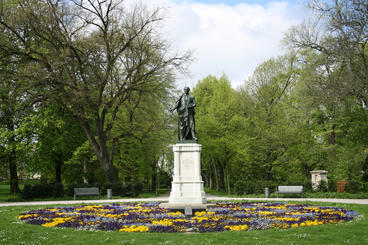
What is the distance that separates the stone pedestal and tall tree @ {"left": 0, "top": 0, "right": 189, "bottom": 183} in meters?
10.9

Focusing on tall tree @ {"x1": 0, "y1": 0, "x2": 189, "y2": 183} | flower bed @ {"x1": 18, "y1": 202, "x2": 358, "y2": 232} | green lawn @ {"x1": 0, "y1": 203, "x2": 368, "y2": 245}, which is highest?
tall tree @ {"x1": 0, "y1": 0, "x2": 189, "y2": 183}

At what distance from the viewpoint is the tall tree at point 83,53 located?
79.4 ft

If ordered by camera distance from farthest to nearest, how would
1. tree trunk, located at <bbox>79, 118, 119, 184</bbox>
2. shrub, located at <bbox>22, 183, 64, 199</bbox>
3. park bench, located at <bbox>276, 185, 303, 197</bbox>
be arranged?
tree trunk, located at <bbox>79, 118, 119, 184</bbox>, shrub, located at <bbox>22, 183, 64, 199</bbox>, park bench, located at <bbox>276, 185, 303, 197</bbox>

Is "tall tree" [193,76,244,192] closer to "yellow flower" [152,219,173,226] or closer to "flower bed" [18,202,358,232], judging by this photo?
"flower bed" [18,202,358,232]

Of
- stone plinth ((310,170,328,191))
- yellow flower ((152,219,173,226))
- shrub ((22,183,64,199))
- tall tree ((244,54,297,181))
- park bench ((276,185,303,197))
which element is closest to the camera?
yellow flower ((152,219,173,226))

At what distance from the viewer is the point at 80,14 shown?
25688mm

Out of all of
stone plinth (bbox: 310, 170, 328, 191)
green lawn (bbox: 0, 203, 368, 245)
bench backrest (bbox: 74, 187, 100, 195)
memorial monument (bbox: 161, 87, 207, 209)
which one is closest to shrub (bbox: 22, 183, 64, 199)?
bench backrest (bbox: 74, 187, 100, 195)

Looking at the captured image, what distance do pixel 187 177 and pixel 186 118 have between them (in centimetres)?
274

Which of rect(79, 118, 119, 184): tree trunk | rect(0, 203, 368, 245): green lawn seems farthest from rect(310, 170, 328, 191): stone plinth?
rect(0, 203, 368, 245): green lawn

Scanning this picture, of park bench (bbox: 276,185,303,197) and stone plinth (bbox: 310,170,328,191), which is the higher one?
stone plinth (bbox: 310,170,328,191)

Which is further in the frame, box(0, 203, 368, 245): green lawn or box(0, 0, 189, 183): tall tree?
box(0, 0, 189, 183): tall tree

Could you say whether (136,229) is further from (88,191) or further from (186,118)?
(88,191)

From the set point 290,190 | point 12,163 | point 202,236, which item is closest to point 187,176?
point 202,236

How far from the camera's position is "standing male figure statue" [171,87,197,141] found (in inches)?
649
